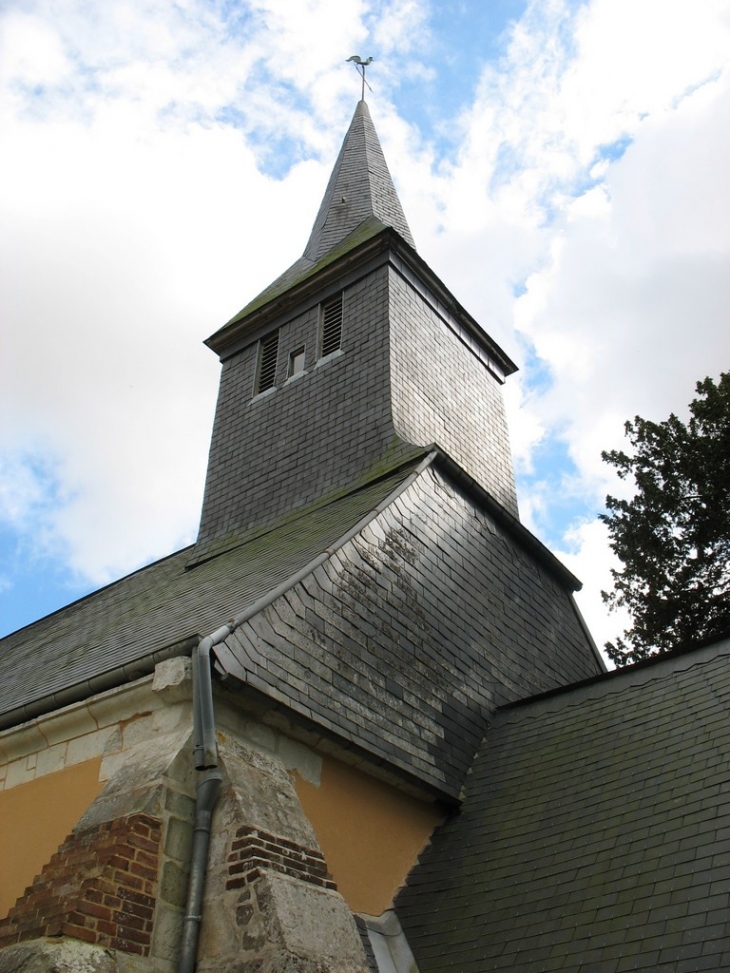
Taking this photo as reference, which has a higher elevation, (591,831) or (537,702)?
(537,702)

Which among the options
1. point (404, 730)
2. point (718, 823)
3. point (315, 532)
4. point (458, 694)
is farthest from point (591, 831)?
point (315, 532)

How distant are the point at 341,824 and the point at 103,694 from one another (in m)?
2.02

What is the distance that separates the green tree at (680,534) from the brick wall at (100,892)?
35.8ft

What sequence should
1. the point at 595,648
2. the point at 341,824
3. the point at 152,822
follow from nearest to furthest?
the point at 152,822
the point at 341,824
the point at 595,648

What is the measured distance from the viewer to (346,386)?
1270 cm

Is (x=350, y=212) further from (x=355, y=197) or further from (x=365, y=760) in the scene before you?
(x=365, y=760)

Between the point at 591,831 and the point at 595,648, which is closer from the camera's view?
the point at 591,831

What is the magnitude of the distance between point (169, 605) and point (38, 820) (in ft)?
10.4

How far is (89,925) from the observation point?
4.75 m

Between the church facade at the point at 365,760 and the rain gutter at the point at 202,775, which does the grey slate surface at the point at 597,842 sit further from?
the rain gutter at the point at 202,775

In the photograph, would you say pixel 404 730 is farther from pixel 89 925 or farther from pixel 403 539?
pixel 89 925

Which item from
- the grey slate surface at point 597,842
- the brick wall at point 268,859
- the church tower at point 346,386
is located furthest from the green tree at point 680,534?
the brick wall at point 268,859

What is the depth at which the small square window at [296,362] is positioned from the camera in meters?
13.9

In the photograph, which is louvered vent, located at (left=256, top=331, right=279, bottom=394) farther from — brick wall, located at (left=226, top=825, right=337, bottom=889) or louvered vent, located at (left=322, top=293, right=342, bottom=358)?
brick wall, located at (left=226, top=825, right=337, bottom=889)
